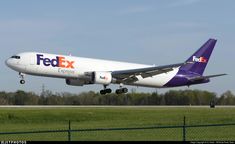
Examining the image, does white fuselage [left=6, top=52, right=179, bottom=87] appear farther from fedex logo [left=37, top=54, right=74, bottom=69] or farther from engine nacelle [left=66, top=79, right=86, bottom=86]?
engine nacelle [left=66, top=79, right=86, bottom=86]

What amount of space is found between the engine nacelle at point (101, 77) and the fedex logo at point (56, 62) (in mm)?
2411

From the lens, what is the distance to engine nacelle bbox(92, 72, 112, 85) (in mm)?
52750

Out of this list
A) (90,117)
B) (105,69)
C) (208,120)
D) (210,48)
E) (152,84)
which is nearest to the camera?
A: (208,120)

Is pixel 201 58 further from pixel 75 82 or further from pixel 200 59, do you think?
pixel 75 82

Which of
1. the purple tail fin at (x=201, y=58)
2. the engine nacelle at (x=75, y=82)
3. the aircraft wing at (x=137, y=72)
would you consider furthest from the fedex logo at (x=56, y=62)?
the purple tail fin at (x=201, y=58)

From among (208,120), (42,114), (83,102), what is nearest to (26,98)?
(83,102)

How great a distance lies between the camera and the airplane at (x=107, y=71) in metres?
51.1

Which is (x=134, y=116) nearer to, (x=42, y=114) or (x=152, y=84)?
(x=42, y=114)

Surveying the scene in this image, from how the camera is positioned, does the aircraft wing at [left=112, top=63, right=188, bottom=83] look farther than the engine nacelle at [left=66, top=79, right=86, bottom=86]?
No

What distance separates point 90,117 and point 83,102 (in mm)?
39028

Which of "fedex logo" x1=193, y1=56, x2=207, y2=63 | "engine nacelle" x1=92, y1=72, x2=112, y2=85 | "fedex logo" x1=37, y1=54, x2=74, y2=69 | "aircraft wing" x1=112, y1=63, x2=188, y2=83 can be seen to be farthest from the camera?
"fedex logo" x1=193, y1=56, x2=207, y2=63

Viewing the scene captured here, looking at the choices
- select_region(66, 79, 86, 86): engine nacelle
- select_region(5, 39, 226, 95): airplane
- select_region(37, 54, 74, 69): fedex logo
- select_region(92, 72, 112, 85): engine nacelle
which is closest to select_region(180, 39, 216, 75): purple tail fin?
select_region(5, 39, 226, 95): airplane

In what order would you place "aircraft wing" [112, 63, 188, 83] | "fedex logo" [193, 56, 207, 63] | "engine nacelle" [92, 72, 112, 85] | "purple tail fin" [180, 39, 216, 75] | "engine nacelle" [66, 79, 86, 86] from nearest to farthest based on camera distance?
"engine nacelle" [92, 72, 112, 85], "aircraft wing" [112, 63, 188, 83], "engine nacelle" [66, 79, 86, 86], "purple tail fin" [180, 39, 216, 75], "fedex logo" [193, 56, 207, 63]

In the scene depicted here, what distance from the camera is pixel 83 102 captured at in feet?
273
